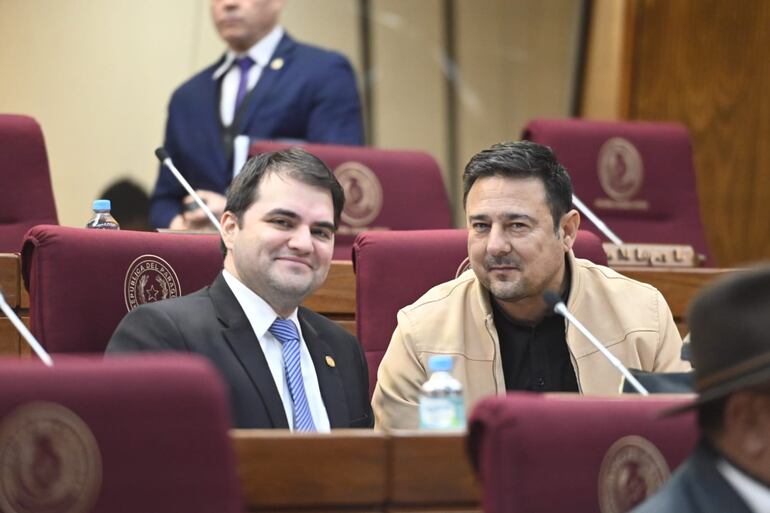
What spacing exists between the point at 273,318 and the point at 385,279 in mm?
381

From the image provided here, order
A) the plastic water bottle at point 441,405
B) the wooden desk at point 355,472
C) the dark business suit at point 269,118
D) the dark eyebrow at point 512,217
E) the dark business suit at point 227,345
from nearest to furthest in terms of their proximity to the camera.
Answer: the wooden desk at point 355,472 → the plastic water bottle at point 441,405 → the dark business suit at point 227,345 → the dark eyebrow at point 512,217 → the dark business suit at point 269,118

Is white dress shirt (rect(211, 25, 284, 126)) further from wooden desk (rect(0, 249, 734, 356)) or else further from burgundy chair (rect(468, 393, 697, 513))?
burgundy chair (rect(468, 393, 697, 513))

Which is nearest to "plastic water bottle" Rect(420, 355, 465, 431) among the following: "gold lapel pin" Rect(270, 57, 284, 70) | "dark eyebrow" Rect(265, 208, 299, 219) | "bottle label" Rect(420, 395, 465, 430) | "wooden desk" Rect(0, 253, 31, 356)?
"bottle label" Rect(420, 395, 465, 430)

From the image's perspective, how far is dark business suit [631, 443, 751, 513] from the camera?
4.22 feet

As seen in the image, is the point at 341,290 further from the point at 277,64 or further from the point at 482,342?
the point at 277,64

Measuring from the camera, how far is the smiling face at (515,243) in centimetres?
260

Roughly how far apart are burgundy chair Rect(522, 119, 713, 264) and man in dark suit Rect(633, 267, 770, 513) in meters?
2.38

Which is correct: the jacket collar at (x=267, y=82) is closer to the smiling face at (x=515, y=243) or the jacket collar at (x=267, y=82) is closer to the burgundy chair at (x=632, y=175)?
the burgundy chair at (x=632, y=175)

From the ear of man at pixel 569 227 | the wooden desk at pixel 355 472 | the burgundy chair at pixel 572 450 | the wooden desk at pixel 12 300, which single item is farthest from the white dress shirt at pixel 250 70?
the burgundy chair at pixel 572 450

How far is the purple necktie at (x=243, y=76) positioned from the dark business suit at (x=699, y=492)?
2.85 metres

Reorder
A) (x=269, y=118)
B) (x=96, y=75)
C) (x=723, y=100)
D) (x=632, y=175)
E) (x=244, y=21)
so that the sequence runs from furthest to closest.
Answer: (x=96, y=75) < (x=723, y=100) < (x=244, y=21) < (x=269, y=118) < (x=632, y=175)

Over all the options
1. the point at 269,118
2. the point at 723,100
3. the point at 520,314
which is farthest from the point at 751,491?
the point at 723,100

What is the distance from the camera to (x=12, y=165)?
3.29 meters

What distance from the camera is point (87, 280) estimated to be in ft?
7.85
